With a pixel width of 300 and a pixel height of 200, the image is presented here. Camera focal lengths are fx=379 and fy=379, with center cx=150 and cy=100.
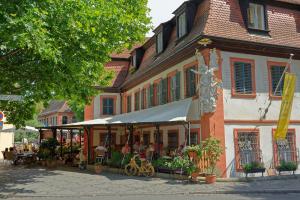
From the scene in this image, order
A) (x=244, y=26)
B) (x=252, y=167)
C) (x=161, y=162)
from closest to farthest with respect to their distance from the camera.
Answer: (x=252, y=167)
(x=161, y=162)
(x=244, y=26)

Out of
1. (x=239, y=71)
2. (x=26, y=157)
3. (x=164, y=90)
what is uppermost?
(x=239, y=71)

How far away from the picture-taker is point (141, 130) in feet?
78.4

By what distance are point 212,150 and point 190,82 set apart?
164 inches

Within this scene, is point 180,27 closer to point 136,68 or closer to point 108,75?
point 108,75

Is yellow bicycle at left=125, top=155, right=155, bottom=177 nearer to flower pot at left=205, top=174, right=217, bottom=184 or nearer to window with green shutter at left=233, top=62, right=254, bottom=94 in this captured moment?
flower pot at left=205, top=174, right=217, bottom=184

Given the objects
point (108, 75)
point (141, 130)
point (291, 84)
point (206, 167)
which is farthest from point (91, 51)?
point (141, 130)

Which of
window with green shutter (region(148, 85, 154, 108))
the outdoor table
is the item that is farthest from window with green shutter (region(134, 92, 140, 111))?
the outdoor table

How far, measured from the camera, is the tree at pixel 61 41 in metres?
10.5

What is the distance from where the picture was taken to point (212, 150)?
48.4 ft

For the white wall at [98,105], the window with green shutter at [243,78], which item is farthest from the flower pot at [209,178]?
the white wall at [98,105]

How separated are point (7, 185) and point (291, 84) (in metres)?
12.4

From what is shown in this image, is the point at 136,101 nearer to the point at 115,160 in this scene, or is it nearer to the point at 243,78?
the point at 115,160

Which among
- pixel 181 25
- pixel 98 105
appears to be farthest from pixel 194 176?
pixel 98 105

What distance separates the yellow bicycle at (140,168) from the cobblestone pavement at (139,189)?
3.42 ft
